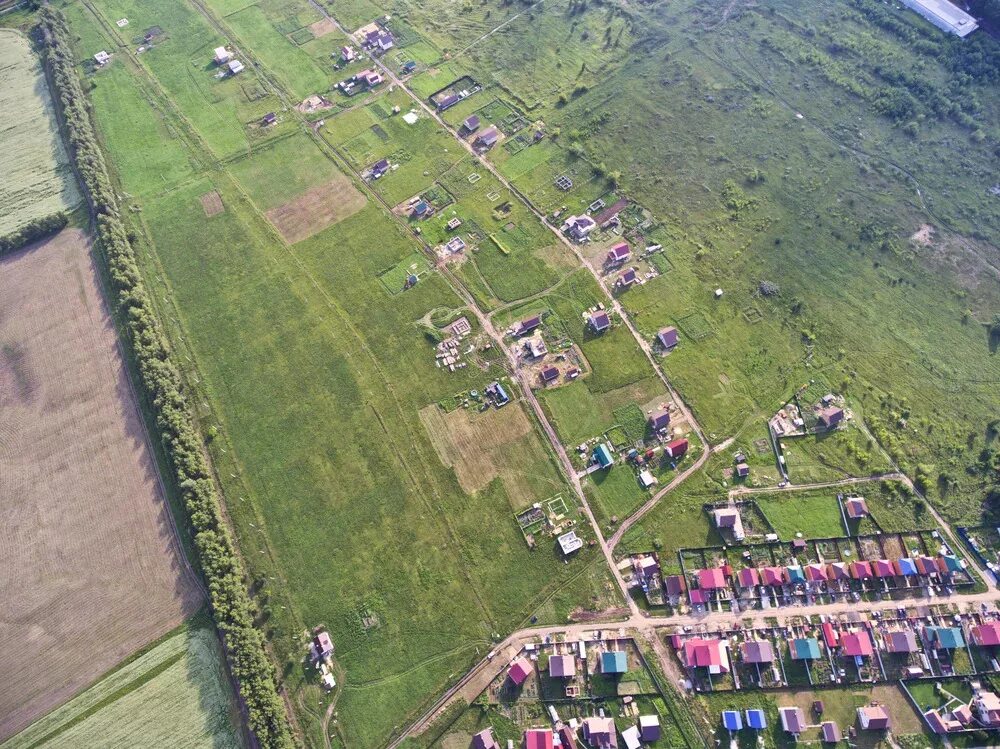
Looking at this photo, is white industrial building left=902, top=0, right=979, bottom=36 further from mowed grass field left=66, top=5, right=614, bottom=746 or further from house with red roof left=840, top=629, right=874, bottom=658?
house with red roof left=840, top=629, right=874, bottom=658

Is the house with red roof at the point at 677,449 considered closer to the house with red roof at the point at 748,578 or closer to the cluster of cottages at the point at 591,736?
the house with red roof at the point at 748,578

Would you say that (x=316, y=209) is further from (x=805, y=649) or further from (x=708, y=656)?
(x=805, y=649)

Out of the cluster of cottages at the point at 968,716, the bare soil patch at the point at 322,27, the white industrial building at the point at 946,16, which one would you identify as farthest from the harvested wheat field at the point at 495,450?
the white industrial building at the point at 946,16

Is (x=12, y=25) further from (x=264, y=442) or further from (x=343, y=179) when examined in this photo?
(x=264, y=442)

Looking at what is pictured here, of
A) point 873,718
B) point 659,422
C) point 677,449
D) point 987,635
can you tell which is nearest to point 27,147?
point 659,422

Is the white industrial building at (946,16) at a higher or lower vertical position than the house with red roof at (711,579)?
higher

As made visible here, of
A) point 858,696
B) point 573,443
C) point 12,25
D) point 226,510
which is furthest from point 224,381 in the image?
point 12,25
